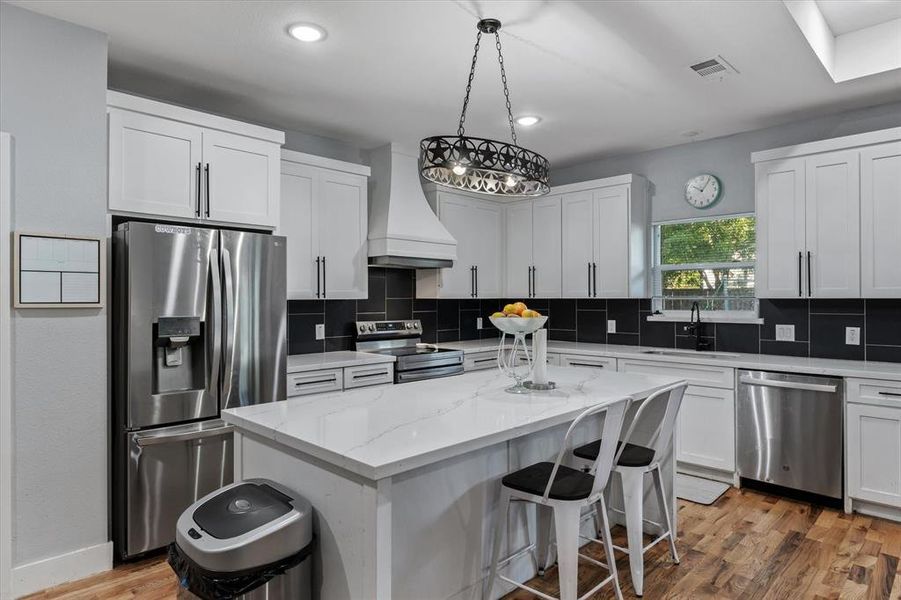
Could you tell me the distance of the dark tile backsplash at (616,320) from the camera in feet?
12.4

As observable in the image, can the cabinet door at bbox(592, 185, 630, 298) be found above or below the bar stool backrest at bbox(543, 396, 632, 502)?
above

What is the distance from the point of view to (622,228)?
4.62 m

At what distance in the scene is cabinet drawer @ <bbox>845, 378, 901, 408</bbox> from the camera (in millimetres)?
3176

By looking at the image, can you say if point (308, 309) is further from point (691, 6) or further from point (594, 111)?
point (691, 6)

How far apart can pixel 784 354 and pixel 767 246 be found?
32.9 inches

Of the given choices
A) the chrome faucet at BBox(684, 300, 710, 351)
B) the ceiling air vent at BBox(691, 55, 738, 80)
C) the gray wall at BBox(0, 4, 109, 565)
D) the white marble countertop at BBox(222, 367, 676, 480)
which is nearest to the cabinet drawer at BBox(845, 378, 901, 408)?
the chrome faucet at BBox(684, 300, 710, 351)

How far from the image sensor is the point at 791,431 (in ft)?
11.6

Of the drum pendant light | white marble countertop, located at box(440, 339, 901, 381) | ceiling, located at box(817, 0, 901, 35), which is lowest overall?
white marble countertop, located at box(440, 339, 901, 381)

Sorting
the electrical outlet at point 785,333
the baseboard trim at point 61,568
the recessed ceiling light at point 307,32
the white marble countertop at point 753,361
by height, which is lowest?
the baseboard trim at point 61,568

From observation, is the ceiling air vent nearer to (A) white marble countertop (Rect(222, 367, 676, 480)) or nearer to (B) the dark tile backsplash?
(A) white marble countertop (Rect(222, 367, 676, 480))

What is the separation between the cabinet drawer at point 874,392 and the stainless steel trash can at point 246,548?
3.24 meters

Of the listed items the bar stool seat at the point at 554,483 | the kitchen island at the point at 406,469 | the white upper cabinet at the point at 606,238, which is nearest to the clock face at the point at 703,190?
the white upper cabinet at the point at 606,238

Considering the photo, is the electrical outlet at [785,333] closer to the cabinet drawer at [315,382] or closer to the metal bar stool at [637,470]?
the metal bar stool at [637,470]

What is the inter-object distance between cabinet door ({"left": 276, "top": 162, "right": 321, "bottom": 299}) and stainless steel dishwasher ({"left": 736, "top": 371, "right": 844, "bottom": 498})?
3.07 m
